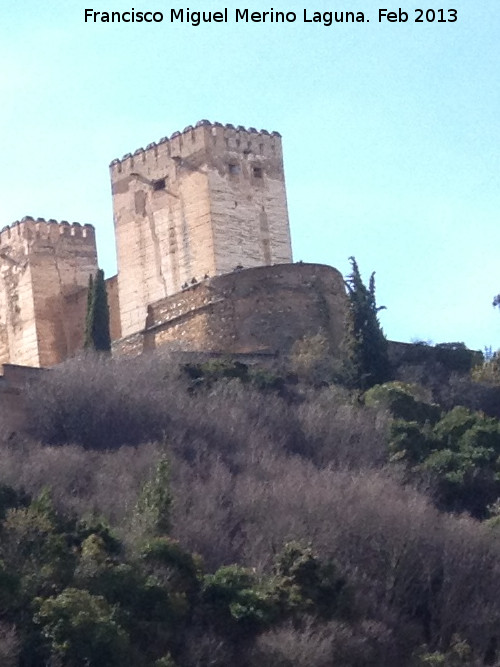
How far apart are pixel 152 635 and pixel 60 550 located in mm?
1662

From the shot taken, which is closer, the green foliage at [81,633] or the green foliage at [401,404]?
the green foliage at [81,633]

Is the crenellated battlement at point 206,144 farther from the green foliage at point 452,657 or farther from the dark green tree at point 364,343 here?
the green foliage at point 452,657

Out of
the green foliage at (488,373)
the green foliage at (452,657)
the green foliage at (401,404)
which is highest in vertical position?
the green foliage at (488,373)

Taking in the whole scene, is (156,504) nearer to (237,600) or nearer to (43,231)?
(237,600)

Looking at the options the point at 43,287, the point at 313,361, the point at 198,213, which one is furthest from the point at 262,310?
the point at 43,287

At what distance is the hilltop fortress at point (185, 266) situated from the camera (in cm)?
3978

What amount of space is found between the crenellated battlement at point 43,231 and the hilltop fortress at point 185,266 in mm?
18

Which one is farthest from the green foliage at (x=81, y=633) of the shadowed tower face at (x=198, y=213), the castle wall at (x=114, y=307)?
the castle wall at (x=114, y=307)

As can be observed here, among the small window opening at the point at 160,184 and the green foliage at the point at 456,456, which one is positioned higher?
the small window opening at the point at 160,184

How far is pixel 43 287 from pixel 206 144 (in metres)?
4.14

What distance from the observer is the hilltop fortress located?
39.8m

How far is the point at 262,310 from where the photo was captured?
39.7 metres

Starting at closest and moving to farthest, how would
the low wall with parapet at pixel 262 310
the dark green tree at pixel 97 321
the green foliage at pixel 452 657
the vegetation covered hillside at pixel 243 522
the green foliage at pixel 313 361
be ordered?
the vegetation covered hillside at pixel 243 522
the green foliage at pixel 452 657
the green foliage at pixel 313 361
the low wall with parapet at pixel 262 310
the dark green tree at pixel 97 321

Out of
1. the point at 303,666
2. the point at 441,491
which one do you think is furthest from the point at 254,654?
the point at 441,491
